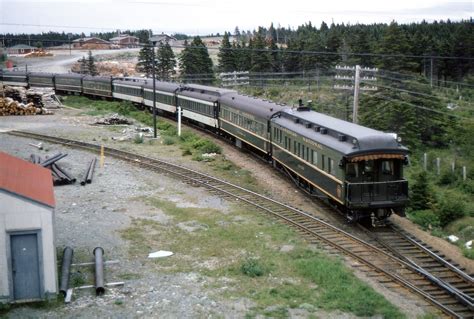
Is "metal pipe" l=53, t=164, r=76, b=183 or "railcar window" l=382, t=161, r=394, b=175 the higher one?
"railcar window" l=382, t=161, r=394, b=175

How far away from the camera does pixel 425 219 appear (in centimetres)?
2105

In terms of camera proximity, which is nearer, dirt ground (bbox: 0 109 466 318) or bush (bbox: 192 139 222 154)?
dirt ground (bbox: 0 109 466 318)

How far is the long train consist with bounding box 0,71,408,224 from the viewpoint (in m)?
18.4

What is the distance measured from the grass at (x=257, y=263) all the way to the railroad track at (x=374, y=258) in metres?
0.72

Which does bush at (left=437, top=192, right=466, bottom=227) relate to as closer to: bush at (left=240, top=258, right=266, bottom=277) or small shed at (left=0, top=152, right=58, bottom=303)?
bush at (left=240, top=258, right=266, bottom=277)

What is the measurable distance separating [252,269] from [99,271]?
3.99 metres

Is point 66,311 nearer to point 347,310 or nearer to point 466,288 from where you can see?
point 347,310

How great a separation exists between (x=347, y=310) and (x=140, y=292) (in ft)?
16.4

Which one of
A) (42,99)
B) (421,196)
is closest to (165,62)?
(42,99)

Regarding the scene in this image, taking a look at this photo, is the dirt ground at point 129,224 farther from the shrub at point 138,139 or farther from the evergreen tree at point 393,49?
the evergreen tree at point 393,49

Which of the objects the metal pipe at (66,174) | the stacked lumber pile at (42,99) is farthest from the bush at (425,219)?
the stacked lumber pile at (42,99)

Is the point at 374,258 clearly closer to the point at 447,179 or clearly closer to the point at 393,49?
the point at 447,179

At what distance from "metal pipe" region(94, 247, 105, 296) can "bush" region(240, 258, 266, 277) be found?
12.0 ft

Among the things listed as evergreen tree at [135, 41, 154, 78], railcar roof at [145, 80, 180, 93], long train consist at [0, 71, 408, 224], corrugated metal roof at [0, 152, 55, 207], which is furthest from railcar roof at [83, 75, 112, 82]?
corrugated metal roof at [0, 152, 55, 207]
